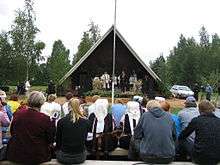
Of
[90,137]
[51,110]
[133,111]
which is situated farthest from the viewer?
[51,110]

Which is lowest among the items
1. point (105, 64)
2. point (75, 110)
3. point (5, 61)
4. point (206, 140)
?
point (206, 140)

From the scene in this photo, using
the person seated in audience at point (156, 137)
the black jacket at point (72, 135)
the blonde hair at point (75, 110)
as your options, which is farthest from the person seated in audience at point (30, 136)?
the person seated in audience at point (156, 137)

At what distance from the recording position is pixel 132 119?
872 centimetres

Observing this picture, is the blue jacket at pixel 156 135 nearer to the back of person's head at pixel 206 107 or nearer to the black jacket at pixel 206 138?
the black jacket at pixel 206 138

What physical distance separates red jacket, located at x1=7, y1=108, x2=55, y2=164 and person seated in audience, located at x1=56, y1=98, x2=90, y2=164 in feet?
0.84

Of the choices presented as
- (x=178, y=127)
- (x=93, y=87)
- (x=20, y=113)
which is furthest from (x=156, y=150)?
(x=93, y=87)

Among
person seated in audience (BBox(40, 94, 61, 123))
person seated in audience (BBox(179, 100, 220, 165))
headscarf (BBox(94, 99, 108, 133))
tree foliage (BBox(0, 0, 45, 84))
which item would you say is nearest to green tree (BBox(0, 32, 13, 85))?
tree foliage (BBox(0, 0, 45, 84))

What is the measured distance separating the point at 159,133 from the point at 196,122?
63cm

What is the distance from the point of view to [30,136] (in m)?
6.77

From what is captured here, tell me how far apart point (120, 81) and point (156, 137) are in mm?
30307

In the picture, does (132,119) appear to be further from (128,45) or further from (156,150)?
(128,45)

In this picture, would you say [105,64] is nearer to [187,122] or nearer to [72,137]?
[187,122]

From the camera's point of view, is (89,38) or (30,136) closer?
(30,136)

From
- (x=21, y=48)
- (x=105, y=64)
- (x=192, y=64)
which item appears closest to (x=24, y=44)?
(x=21, y=48)
